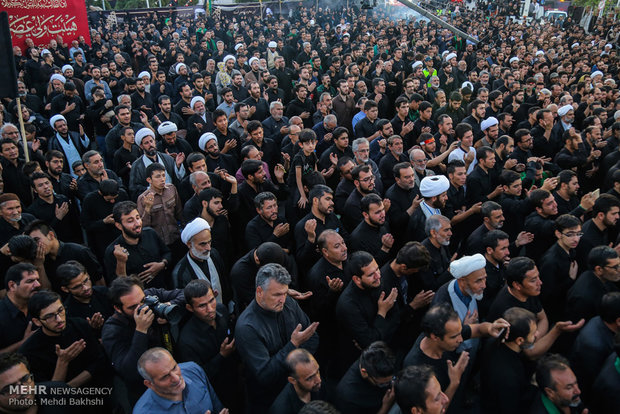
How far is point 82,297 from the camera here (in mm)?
3715

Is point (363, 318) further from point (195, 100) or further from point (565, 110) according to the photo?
point (565, 110)

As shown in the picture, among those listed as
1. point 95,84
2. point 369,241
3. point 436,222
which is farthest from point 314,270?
point 95,84

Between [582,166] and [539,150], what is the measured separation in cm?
68

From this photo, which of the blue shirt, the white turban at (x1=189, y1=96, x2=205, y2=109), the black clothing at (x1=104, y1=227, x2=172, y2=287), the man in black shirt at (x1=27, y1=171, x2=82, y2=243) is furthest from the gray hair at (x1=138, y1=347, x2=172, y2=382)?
the white turban at (x1=189, y1=96, x2=205, y2=109)

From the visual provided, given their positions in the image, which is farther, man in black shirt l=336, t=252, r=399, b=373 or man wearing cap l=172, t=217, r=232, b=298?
man wearing cap l=172, t=217, r=232, b=298

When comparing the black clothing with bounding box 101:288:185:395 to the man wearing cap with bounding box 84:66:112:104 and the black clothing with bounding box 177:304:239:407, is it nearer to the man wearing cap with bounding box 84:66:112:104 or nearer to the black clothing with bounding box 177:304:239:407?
the black clothing with bounding box 177:304:239:407

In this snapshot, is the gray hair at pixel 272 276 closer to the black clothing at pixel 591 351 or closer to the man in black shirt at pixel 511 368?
the man in black shirt at pixel 511 368

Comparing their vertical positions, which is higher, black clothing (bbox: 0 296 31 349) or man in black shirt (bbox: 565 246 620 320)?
man in black shirt (bbox: 565 246 620 320)

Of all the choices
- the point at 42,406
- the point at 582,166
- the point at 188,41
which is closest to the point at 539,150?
the point at 582,166

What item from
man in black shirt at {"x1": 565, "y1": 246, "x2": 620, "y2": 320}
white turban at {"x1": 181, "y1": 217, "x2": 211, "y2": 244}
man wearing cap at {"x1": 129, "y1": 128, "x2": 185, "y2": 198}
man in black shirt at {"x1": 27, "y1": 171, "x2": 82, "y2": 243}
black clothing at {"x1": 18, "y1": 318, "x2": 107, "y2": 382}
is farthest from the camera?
man wearing cap at {"x1": 129, "y1": 128, "x2": 185, "y2": 198}

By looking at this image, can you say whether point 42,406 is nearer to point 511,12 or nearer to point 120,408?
point 120,408

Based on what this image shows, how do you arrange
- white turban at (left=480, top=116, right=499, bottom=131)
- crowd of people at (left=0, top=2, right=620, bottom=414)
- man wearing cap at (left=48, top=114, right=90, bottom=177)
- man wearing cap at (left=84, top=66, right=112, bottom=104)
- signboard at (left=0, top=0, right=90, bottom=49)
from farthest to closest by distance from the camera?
signboard at (left=0, top=0, right=90, bottom=49), man wearing cap at (left=84, top=66, right=112, bottom=104), man wearing cap at (left=48, top=114, right=90, bottom=177), white turban at (left=480, top=116, right=499, bottom=131), crowd of people at (left=0, top=2, right=620, bottom=414)

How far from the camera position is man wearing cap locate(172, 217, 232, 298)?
405cm

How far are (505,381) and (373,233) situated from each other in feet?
6.50
